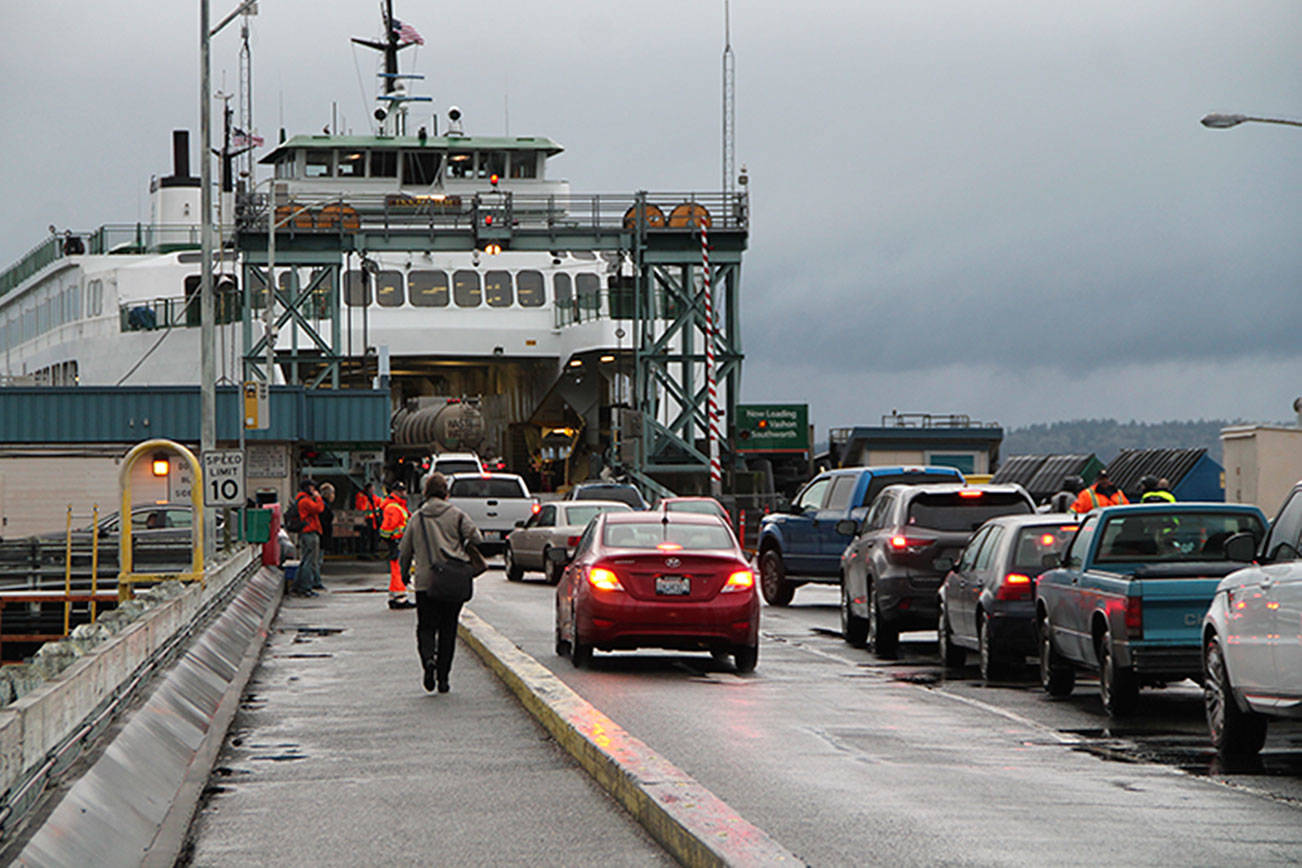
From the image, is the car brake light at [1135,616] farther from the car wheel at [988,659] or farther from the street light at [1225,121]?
the street light at [1225,121]

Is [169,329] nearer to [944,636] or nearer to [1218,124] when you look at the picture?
[1218,124]

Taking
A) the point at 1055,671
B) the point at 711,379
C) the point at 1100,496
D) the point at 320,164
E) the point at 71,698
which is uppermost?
the point at 320,164

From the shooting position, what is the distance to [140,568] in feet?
85.3

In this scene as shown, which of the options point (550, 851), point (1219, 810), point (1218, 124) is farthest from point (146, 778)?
point (1218, 124)

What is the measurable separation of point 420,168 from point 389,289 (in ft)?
16.9

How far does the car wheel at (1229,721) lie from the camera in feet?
37.6

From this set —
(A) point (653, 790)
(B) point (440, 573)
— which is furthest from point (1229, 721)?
(B) point (440, 573)

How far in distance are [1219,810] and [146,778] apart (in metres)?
5.09

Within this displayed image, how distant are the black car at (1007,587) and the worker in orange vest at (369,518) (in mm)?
25754

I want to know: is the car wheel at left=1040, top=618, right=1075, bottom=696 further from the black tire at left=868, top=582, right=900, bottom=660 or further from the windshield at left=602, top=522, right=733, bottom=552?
the black tire at left=868, top=582, right=900, bottom=660

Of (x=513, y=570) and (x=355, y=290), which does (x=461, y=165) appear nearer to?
(x=355, y=290)

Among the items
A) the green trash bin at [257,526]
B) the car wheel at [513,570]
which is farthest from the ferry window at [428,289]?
the green trash bin at [257,526]

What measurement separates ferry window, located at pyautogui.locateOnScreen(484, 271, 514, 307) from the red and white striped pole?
11.6 m

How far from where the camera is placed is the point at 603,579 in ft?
56.4
